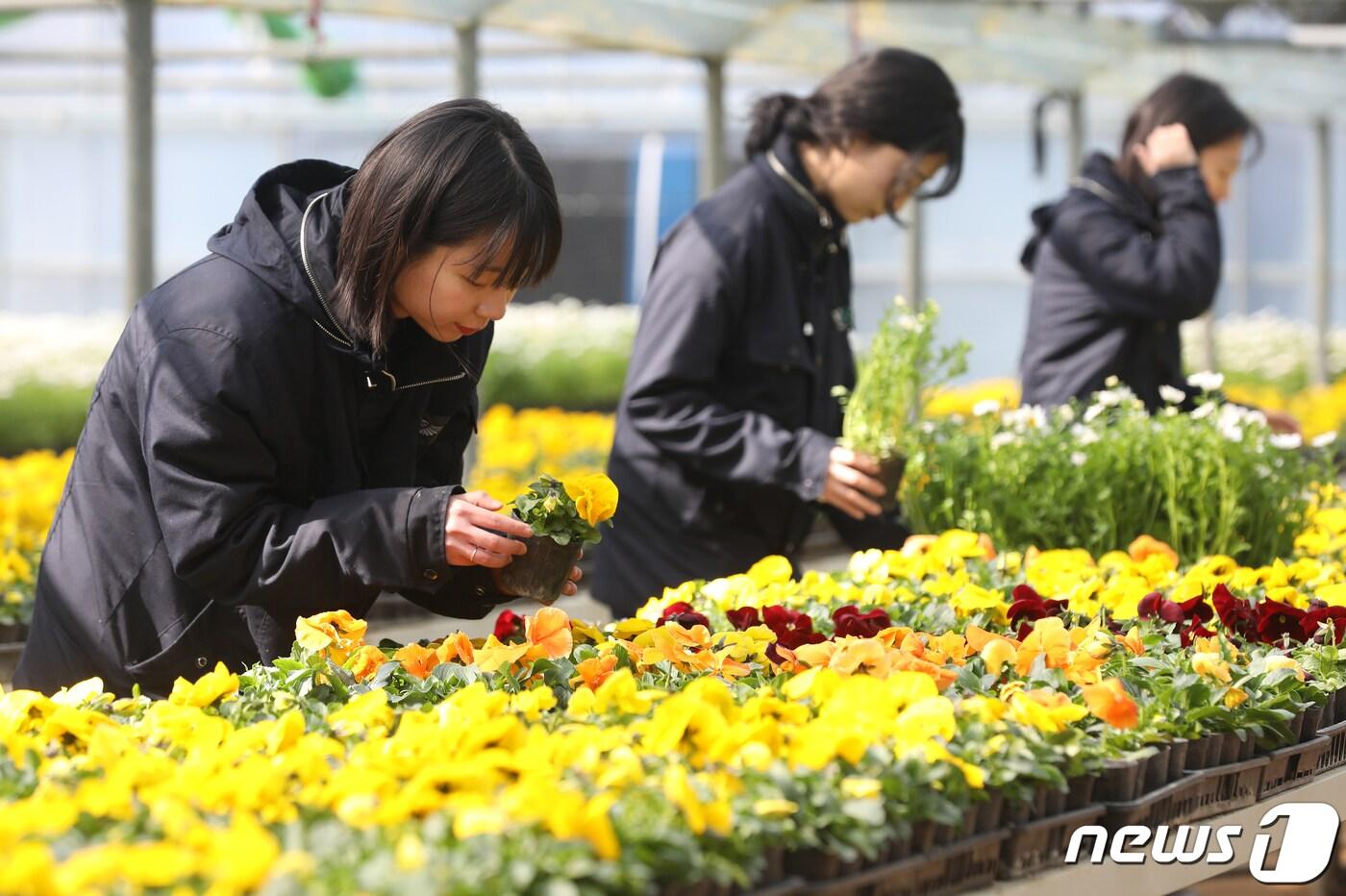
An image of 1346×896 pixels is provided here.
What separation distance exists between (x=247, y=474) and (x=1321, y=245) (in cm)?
853

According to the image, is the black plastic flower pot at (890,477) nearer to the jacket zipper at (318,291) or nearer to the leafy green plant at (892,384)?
the leafy green plant at (892,384)

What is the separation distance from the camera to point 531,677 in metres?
1.86

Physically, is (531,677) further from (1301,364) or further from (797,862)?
(1301,364)

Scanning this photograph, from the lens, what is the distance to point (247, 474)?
1934 mm

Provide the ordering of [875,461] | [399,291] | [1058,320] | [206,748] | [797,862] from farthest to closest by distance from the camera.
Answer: [1058,320] < [875,461] < [399,291] < [206,748] < [797,862]

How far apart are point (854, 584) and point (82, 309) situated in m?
8.59

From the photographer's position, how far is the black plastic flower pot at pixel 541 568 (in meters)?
1.88

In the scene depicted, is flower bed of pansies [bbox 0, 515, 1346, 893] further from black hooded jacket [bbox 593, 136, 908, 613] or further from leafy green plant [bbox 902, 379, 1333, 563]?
leafy green plant [bbox 902, 379, 1333, 563]

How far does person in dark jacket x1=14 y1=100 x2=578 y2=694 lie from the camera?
1.89 m

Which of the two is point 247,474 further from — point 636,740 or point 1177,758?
point 1177,758

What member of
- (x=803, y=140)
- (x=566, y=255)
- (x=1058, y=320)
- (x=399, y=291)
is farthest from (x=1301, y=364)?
(x=399, y=291)

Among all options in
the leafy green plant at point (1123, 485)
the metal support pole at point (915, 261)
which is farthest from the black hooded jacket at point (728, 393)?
the metal support pole at point (915, 261)

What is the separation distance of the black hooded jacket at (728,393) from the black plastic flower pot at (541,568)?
3.11 ft

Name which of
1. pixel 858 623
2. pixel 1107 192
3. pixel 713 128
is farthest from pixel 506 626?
pixel 713 128
